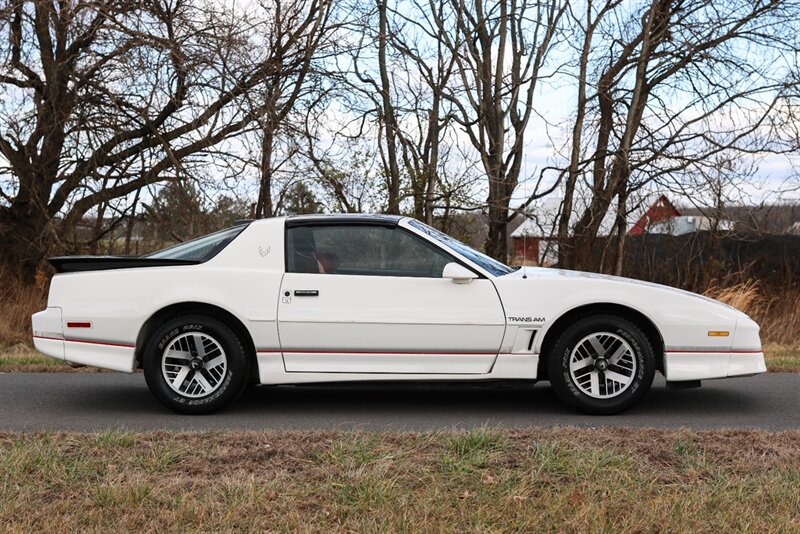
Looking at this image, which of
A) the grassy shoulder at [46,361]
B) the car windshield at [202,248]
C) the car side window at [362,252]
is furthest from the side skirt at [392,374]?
the grassy shoulder at [46,361]

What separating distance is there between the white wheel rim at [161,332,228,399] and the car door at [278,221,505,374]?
549 mm

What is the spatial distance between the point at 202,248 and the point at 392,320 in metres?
1.63

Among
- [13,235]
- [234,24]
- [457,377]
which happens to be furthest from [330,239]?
[13,235]

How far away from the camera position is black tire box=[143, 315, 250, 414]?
6.75 m

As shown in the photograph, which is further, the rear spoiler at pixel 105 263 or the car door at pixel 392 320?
the rear spoiler at pixel 105 263

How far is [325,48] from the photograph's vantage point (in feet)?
50.0

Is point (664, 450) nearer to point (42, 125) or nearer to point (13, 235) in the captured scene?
point (42, 125)

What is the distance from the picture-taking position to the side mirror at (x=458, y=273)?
260 inches

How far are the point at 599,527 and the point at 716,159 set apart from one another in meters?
12.3

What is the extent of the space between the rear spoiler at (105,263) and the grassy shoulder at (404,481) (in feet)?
5.65

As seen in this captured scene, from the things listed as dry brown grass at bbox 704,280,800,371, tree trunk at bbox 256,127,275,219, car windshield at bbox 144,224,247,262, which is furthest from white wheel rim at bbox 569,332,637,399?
tree trunk at bbox 256,127,275,219

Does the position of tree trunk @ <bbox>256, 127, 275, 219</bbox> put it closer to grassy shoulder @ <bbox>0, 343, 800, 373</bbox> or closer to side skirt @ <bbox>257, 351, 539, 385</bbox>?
grassy shoulder @ <bbox>0, 343, 800, 373</bbox>

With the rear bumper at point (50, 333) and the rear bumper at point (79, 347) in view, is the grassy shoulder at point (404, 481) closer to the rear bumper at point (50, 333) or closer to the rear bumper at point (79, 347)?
the rear bumper at point (79, 347)

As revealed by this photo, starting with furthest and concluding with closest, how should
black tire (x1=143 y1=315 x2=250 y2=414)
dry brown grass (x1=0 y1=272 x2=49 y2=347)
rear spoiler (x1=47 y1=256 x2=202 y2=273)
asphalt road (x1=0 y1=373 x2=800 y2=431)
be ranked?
dry brown grass (x1=0 y1=272 x2=49 y2=347)
rear spoiler (x1=47 y1=256 x2=202 y2=273)
black tire (x1=143 y1=315 x2=250 y2=414)
asphalt road (x1=0 y1=373 x2=800 y2=431)
